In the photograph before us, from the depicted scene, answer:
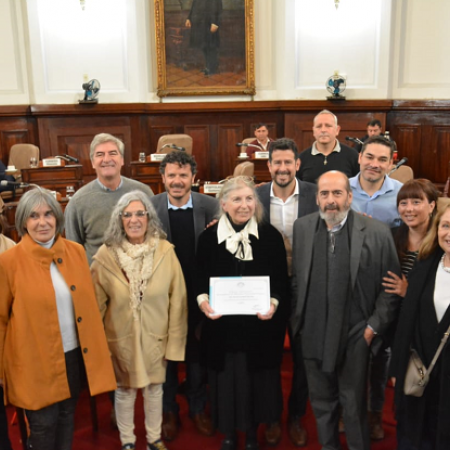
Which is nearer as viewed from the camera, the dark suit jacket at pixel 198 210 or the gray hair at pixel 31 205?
the gray hair at pixel 31 205

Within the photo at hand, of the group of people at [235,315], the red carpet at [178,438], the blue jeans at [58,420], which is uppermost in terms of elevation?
the group of people at [235,315]

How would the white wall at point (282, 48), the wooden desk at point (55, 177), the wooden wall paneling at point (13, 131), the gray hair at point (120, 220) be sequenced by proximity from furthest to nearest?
1. the wooden wall paneling at point (13, 131)
2. the white wall at point (282, 48)
3. the wooden desk at point (55, 177)
4. the gray hair at point (120, 220)

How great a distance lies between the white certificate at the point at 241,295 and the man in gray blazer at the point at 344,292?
22 cm

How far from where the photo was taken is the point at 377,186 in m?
3.30

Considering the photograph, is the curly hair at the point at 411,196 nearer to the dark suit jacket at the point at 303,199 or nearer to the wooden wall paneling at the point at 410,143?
the dark suit jacket at the point at 303,199

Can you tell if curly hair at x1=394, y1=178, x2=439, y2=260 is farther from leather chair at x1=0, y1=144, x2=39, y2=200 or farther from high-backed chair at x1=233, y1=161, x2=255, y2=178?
leather chair at x1=0, y1=144, x2=39, y2=200

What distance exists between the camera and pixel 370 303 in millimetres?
2676

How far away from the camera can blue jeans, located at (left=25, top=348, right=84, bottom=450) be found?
100 inches

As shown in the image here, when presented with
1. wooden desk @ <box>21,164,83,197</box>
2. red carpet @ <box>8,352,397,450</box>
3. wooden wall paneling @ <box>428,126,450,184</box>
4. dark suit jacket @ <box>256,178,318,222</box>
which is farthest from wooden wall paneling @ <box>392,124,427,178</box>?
dark suit jacket @ <box>256,178,318,222</box>

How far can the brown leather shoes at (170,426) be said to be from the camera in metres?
3.21

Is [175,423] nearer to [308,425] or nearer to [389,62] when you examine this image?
[308,425]

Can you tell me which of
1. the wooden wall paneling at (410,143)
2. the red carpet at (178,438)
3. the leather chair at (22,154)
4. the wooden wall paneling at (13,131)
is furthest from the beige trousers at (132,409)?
the wooden wall paneling at (410,143)

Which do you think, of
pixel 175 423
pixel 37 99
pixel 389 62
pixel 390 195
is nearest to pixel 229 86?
pixel 389 62

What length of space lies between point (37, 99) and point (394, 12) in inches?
266
